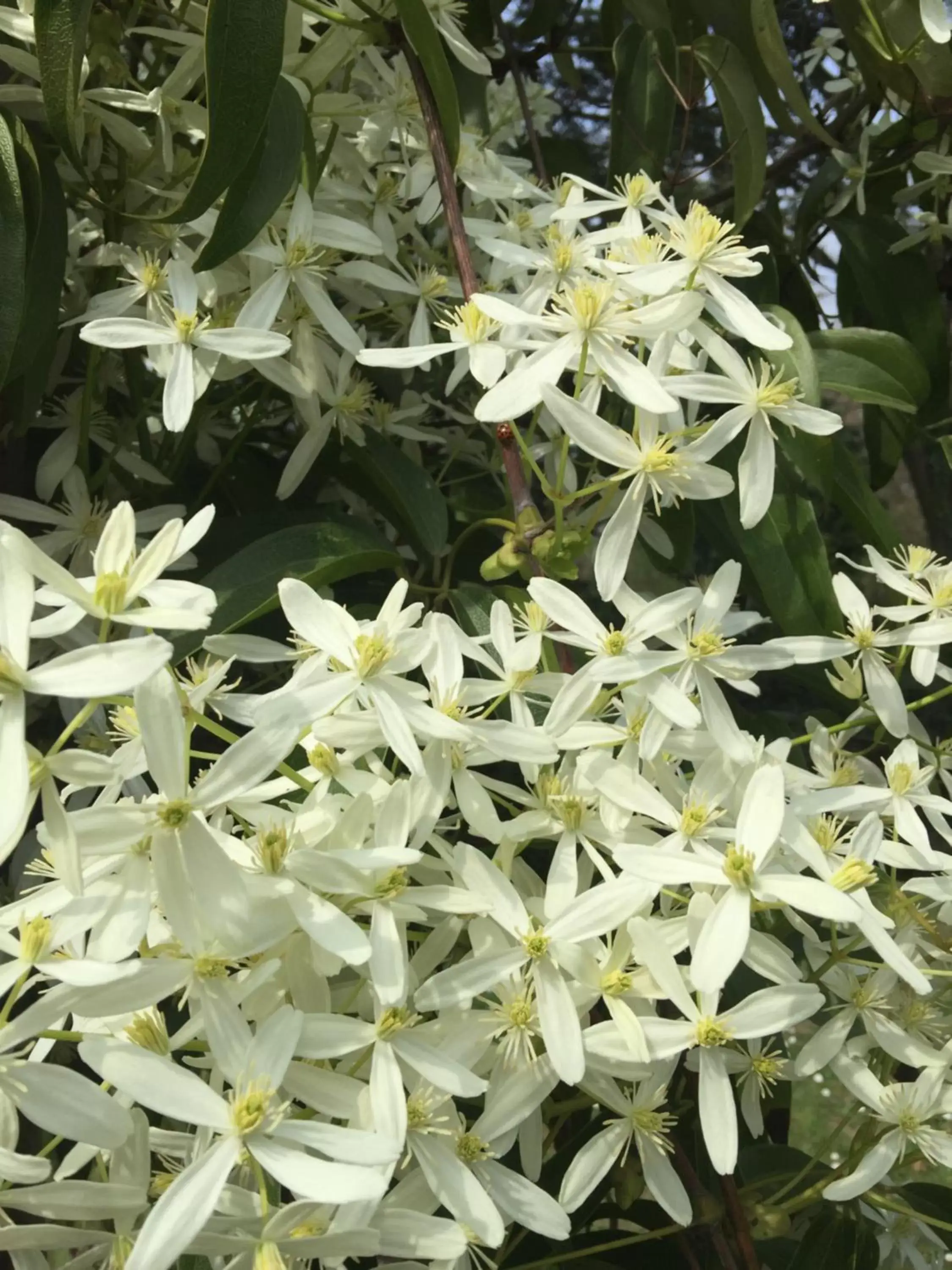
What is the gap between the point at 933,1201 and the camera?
1.68 feet

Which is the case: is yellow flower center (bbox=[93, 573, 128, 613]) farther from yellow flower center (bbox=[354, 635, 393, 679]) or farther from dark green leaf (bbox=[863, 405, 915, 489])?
dark green leaf (bbox=[863, 405, 915, 489])

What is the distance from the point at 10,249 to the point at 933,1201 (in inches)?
23.3

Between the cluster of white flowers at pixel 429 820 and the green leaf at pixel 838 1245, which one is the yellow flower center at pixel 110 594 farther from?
the green leaf at pixel 838 1245

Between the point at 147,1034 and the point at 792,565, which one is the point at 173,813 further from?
the point at 792,565

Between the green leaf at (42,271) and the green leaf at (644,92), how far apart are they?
0.31 meters

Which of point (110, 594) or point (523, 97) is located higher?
point (523, 97)

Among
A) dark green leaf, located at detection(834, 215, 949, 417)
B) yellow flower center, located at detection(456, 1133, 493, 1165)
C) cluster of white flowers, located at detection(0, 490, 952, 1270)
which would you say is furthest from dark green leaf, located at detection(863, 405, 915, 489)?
yellow flower center, located at detection(456, 1133, 493, 1165)

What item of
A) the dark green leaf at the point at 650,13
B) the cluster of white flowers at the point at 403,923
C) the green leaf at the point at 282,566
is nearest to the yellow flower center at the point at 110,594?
the cluster of white flowers at the point at 403,923

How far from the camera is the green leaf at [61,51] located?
15.0 inches

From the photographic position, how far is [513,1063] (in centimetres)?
33

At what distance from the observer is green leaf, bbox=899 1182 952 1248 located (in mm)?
499

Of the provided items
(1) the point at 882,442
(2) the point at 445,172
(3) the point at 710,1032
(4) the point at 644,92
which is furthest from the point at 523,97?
(3) the point at 710,1032

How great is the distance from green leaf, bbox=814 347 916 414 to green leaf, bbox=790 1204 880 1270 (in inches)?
14.6

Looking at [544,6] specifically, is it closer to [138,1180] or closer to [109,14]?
[109,14]
